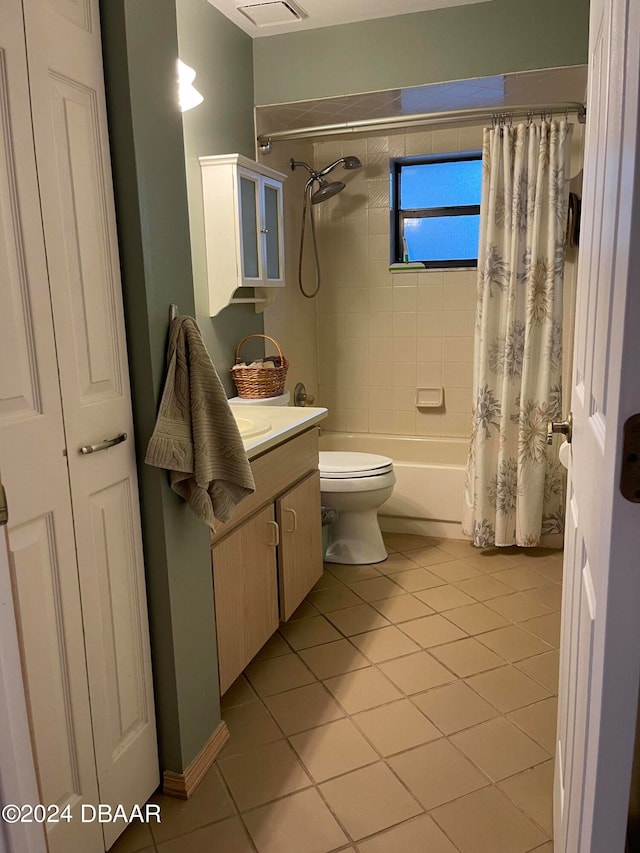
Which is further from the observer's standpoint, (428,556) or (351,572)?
(428,556)

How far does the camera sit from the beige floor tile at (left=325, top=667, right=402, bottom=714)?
201cm

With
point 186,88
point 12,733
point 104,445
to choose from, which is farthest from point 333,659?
point 186,88

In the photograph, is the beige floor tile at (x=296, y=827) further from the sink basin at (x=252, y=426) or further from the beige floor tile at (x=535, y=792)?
the sink basin at (x=252, y=426)

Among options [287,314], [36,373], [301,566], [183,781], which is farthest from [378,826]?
[287,314]

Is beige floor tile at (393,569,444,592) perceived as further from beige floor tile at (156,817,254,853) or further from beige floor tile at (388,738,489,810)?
beige floor tile at (156,817,254,853)

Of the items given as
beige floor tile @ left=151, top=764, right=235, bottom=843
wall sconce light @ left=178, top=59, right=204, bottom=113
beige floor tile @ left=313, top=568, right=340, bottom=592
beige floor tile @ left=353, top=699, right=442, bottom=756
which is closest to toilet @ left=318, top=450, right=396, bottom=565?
beige floor tile @ left=313, top=568, right=340, bottom=592

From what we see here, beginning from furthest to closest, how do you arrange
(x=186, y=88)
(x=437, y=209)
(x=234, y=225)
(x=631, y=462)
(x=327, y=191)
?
1. (x=437, y=209)
2. (x=327, y=191)
3. (x=234, y=225)
4. (x=186, y=88)
5. (x=631, y=462)

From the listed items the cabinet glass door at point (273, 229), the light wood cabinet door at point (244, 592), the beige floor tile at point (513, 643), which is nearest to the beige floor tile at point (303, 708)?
the light wood cabinet door at point (244, 592)

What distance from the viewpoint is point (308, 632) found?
2.44 meters

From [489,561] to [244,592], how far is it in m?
1.48

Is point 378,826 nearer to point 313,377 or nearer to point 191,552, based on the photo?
point 191,552

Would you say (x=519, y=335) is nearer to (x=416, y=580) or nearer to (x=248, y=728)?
(x=416, y=580)

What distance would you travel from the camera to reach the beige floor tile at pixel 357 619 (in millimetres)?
2459

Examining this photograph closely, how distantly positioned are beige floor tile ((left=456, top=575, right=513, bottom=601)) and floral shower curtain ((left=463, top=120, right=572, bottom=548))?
11.2 inches
